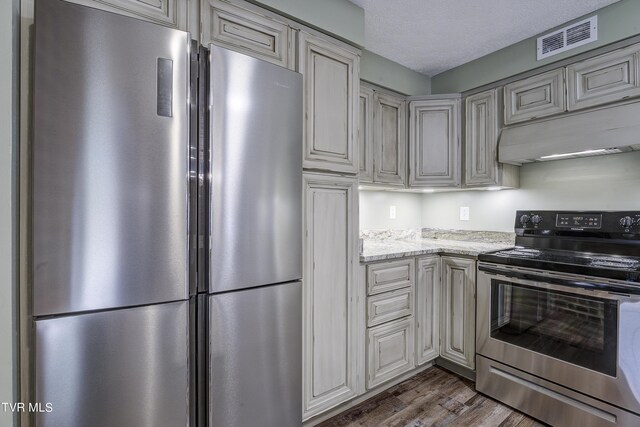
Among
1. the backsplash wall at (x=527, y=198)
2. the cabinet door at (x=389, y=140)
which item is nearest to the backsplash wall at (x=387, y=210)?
the backsplash wall at (x=527, y=198)

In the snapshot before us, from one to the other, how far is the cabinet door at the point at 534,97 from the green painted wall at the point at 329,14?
128 centimetres

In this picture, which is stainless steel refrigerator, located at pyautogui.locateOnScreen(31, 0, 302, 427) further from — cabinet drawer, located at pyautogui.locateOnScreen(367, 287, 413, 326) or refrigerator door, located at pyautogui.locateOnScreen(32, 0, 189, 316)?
cabinet drawer, located at pyautogui.locateOnScreen(367, 287, 413, 326)

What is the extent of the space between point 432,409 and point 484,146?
1.94 meters

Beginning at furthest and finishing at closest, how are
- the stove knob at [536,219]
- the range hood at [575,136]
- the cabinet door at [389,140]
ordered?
the cabinet door at [389,140] → the stove knob at [536,219] → the range hood at [575,136]

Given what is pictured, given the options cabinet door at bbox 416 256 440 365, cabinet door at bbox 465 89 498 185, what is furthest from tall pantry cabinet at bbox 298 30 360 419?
cabinet door at bbox 465 89 498 185

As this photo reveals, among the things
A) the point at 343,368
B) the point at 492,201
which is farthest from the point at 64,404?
the point at 492,201

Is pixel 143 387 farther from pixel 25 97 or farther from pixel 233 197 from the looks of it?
pixel 25 97

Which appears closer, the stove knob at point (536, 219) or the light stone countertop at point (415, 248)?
the light stone countertop at point (415, 248)

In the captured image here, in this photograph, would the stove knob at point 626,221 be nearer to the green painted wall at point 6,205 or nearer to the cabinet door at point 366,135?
the cabinet door at point 366,135

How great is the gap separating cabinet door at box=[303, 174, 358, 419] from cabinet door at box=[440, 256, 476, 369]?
2.93 ft

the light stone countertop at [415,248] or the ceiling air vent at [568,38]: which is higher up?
the ceiling air vent at [568,38]

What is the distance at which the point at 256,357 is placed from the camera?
131 cm

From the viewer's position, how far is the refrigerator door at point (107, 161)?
0.94 m

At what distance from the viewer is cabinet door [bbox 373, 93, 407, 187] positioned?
247 centimetres
